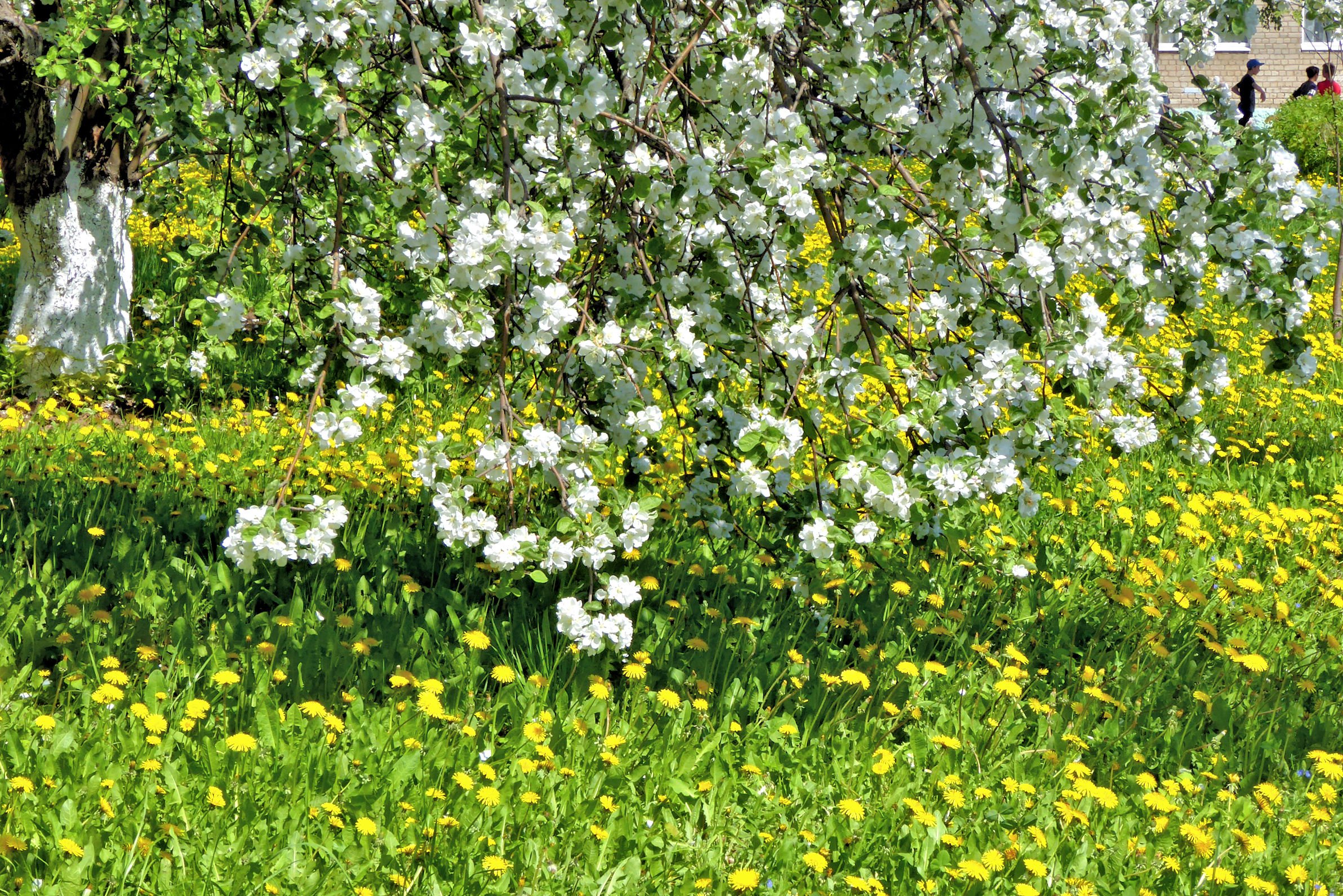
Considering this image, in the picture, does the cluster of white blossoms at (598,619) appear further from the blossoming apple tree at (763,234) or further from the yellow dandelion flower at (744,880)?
the yellow dandelion flower at (744,880)

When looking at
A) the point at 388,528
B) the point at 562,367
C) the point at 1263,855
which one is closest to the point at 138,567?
the point at 388,528

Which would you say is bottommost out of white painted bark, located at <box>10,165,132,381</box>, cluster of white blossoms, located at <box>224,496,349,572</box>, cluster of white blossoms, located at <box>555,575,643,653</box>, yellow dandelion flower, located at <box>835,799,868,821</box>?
yellow dandelion flower, located at <box>835,799,868,821</box>

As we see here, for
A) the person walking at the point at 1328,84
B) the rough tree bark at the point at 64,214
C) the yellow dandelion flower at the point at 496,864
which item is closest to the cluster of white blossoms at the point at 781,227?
the yellow dandelion flower at the point at 496,864

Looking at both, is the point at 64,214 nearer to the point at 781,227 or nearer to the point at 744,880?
the point at 781,227

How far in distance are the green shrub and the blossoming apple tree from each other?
10.4m

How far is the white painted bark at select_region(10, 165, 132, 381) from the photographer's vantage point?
568 cm

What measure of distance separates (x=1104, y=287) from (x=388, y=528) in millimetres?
2357

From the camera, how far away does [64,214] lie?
5.69m

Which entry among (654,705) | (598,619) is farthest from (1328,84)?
(598,619)

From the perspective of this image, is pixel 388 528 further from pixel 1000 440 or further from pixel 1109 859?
pixel 1109 859

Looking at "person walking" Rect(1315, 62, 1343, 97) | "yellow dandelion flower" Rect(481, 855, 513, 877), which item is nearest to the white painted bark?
"yellow dandelion flower" Rect(481, 855, 513, 877)

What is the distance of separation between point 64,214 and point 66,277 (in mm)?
294

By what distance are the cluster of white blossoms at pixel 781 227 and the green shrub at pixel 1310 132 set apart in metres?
10.4

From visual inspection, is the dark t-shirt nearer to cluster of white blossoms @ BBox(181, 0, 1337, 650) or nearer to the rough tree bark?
the rough tree bark
